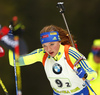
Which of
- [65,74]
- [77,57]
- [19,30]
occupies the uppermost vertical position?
[19,30]

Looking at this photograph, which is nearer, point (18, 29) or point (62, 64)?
point (18, 29)

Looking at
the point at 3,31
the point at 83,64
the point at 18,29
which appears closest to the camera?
the point at 18,29

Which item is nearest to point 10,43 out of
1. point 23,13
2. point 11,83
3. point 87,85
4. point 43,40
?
point 43,40

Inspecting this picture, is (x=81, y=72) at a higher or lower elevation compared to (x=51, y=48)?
lower

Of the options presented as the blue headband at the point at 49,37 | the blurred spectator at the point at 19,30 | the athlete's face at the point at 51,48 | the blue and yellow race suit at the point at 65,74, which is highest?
the blurred spectator at the point at 19,30

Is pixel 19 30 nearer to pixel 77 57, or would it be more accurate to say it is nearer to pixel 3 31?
pixel 3 31

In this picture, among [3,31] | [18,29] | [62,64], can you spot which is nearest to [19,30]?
[18,29]

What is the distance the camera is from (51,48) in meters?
2.23

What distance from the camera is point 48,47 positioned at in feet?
7.30

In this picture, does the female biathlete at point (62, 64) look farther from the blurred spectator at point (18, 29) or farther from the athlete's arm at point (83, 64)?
the blurred spectator at point (18, 29)

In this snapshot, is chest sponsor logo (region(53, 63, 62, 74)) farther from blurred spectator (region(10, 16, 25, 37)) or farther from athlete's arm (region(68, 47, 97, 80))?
blurred spectator (region(10, 16, 25, 37))

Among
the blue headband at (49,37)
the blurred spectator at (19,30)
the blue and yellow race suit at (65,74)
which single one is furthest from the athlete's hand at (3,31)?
the blue and yellow race suit at (65,74)

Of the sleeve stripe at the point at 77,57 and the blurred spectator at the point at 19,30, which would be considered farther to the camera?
the sleeve stripe at the point at 77,57

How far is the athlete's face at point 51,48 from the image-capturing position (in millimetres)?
2229
